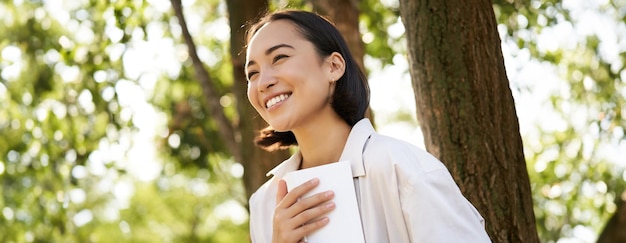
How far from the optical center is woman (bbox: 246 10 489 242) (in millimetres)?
2689

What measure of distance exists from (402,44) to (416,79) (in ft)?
16.4

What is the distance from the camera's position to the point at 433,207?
2650mm

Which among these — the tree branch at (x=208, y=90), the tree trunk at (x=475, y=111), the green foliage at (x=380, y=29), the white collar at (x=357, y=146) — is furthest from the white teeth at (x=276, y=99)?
the green foliage at (x=380, y=29)

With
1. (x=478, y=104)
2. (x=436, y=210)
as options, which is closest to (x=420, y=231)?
(x=436, y=210)

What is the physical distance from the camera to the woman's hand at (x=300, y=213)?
2.82 metres

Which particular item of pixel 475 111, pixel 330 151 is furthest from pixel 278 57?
pixel 475 111

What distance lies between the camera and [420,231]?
8.71ft

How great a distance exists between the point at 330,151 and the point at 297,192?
20 cm

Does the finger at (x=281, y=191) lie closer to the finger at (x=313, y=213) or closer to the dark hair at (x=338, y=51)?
the finger at (x=313, y=213)

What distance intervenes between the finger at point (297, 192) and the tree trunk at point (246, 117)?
3.00 m

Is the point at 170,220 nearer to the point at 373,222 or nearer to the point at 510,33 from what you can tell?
the point at 510,33

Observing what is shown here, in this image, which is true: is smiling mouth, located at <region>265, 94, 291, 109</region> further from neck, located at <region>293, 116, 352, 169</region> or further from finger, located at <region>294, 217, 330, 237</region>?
finger, located at <region>294, 217, 330, 237</region>

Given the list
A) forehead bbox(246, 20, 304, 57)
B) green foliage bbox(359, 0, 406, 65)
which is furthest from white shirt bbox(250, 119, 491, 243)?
green foliage bbox(359, 0, 406, 65)

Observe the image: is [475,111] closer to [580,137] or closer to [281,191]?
[281,191]
